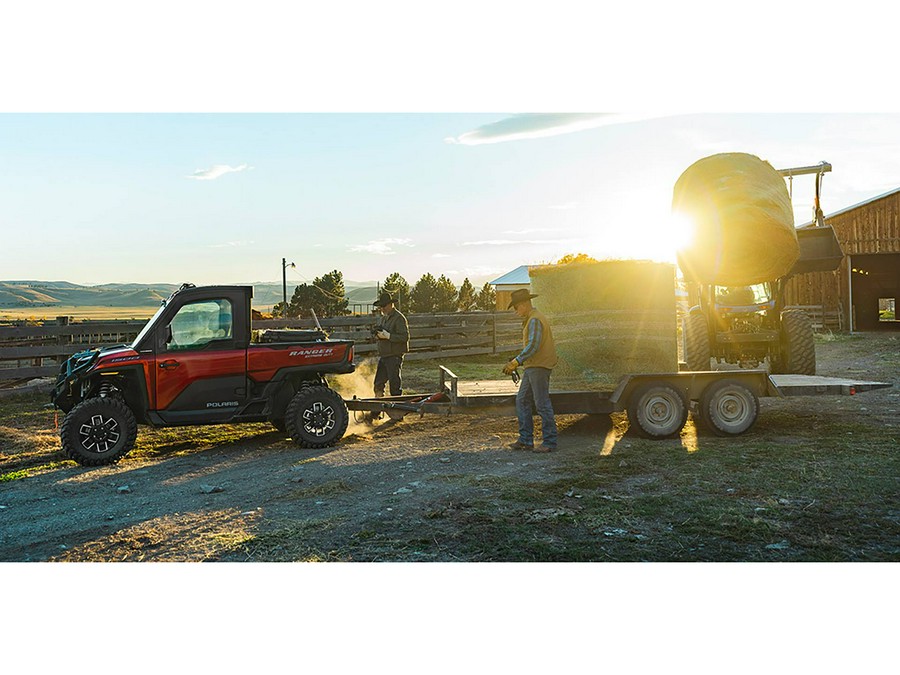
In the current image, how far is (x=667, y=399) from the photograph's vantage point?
9.34m

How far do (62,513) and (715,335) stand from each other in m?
9.19

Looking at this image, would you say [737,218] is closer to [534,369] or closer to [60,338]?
[534,369]

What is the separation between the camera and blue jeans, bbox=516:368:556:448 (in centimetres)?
869

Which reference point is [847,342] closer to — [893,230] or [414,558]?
[893,230]

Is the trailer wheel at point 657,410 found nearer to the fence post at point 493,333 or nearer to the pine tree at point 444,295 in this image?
the fence post at point 493,333

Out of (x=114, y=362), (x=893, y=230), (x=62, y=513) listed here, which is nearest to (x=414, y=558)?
(x=62, y=513)

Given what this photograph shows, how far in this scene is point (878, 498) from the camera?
6648 mm

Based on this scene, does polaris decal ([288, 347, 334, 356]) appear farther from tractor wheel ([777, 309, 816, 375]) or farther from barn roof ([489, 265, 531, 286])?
barn roof ([489, 265, 531, 286])

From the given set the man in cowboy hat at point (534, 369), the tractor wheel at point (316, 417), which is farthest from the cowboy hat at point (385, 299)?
the man in cowboy hat at point (534, 369)

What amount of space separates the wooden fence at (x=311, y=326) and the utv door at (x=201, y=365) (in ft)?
21.8

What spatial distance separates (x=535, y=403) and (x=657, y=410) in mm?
1705

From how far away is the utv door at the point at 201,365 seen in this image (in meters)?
8.73

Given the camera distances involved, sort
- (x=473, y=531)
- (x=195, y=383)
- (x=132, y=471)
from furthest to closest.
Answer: (x=195, y=383)
(x=132, y=471)
(x=473, y=531)

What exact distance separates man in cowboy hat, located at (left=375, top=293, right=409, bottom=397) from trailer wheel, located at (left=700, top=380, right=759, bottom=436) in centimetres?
484
